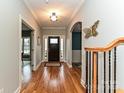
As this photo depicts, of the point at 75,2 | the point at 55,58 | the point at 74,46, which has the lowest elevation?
the point at 55,58

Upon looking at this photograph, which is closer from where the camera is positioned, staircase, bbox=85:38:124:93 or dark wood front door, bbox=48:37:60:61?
staircase, bbox=85:38:124:93

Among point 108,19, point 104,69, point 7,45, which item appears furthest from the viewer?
point 7,45

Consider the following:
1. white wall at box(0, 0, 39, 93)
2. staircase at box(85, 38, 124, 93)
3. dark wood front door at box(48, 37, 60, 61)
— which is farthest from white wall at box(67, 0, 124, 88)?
dark wood front door at box(48, 37, 60, 61)

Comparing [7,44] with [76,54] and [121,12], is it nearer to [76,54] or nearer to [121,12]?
[121,12]

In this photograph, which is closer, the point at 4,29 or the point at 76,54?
the point at 4,29

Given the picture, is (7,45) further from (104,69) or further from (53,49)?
(53,49)

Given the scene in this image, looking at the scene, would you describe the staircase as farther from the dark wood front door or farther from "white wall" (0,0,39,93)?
the dark wood front door

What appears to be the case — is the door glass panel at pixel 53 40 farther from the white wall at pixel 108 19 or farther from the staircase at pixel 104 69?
the staircase at pixel 104 69

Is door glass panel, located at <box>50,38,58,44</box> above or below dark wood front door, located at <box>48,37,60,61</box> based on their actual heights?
above

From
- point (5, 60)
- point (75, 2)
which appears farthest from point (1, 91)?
point (75, 2)

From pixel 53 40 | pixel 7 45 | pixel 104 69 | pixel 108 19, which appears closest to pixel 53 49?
pixel 53 40

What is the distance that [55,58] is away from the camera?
14.2 meters

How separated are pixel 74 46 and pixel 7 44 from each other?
33.4ft

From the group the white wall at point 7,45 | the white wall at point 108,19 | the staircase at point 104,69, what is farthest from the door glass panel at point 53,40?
the staircase at point 104,69
